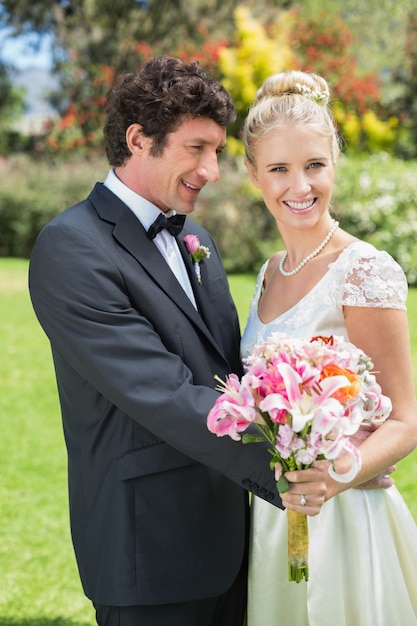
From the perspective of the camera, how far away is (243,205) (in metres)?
14.9

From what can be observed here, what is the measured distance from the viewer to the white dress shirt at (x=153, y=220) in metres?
2.74

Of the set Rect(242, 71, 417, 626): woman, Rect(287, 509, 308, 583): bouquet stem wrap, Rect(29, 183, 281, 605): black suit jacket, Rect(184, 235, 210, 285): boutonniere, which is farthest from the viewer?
Rect(184, 235, 210, 285): boutonniere

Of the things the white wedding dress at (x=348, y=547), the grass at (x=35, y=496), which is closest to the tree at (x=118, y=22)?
the grass at (x=35, y=496)

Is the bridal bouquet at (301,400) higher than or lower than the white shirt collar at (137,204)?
lower

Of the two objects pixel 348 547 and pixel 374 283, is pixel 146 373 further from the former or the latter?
pixel 348 547

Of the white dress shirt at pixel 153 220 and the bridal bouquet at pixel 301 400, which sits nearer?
the bridal bouquet at pixel 301 400

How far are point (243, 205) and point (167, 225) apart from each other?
12268mm

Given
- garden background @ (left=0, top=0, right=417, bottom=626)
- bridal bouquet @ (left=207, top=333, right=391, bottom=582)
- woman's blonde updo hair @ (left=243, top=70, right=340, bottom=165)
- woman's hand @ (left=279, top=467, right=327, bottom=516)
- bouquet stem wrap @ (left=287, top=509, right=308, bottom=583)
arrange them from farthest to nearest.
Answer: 1. garden background @ (left=0, top=0, right=417, bottom=626)
2. woman's blonde updo hair @ (left=243, top=70, right=340, bottom=165)
3. bouquet stem wrap @ (left=287, top=509, right=308, bottom=583)
4. woman's hand @ (left=279, top=467, right=327, bottom=516)
5. bridal bouquet @ (left=207, top=333, right=391, bottom=582)

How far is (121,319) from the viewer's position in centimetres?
239

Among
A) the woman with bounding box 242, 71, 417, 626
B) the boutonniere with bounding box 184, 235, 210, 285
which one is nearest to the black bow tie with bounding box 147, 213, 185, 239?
the boutonniere with bounding box 184, 235, 210, 285

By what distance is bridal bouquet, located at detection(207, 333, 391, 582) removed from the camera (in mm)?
1917

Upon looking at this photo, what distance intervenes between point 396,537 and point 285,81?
1653mm

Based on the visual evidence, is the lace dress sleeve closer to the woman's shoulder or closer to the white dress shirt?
the woman's shoulder

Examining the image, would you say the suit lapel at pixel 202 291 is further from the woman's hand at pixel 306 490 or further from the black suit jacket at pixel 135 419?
the woman's hand at pixel 306 490
